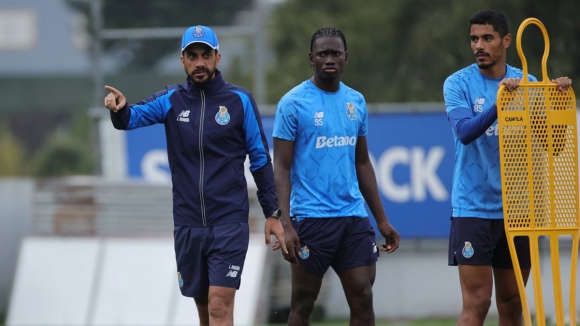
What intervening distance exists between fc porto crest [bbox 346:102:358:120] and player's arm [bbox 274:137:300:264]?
1.46ft

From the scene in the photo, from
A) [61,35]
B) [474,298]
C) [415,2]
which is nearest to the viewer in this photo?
[474,298]

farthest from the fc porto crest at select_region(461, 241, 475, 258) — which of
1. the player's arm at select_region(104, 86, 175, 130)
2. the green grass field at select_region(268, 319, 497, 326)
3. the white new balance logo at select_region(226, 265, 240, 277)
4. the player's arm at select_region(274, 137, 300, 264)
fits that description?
the green grass field at select_region(268, 319, 497, 326)

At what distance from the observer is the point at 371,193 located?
7.77 metres

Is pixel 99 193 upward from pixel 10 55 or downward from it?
downward

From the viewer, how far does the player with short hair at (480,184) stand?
711 cm

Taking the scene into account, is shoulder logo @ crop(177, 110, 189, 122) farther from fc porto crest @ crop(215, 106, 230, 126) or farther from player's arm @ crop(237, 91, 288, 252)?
player's arm @ crop(237, 91, 288, 252)

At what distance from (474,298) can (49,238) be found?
25.0ft

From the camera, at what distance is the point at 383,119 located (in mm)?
13406

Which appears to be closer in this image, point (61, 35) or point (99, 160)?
point (99, 160)

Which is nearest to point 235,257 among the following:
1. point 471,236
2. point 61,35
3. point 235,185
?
point 235,185

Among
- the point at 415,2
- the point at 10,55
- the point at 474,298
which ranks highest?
the point at 10,55

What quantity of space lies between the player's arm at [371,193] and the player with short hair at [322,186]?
6.1 inches

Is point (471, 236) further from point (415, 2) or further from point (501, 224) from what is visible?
point (415, 2)

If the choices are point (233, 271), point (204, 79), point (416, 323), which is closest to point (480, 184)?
point (233, 271)
